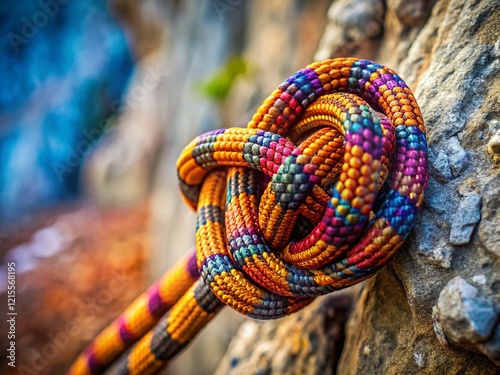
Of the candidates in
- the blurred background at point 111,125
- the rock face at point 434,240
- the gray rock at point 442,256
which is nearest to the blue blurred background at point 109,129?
the blurred background at point 111,125

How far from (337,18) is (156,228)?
8.90 ft

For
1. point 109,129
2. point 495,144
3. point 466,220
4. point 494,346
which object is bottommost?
point 109,129

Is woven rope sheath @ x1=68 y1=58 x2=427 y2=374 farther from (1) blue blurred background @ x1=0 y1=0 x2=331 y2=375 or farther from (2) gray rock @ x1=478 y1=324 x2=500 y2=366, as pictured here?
(1) blue blurred background @ x1=0 y1=0 x2=331 y2=375

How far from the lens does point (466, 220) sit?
662 millimetres

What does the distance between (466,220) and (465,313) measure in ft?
0.55

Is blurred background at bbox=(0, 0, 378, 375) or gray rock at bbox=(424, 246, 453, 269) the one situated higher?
gray rock at bbox=(424, 246, 453, 269)

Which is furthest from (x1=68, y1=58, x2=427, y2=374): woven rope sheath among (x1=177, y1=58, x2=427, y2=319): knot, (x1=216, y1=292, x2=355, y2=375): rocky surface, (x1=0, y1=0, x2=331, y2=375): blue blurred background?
(x1=0, y1=0, x2=331, y2=375): blue blurred background

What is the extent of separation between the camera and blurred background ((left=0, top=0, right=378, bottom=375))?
2.52 metres

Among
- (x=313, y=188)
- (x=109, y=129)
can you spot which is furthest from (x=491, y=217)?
(x=109, y=129)

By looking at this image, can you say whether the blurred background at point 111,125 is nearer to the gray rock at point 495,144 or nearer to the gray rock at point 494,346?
the gray rock at point 495,144

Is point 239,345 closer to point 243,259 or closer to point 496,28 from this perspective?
point 243,259

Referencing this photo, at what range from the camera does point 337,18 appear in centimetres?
139

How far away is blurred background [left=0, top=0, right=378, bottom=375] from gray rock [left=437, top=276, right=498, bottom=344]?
1.03 meters

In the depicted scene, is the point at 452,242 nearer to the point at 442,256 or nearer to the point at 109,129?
the point at 442,256
